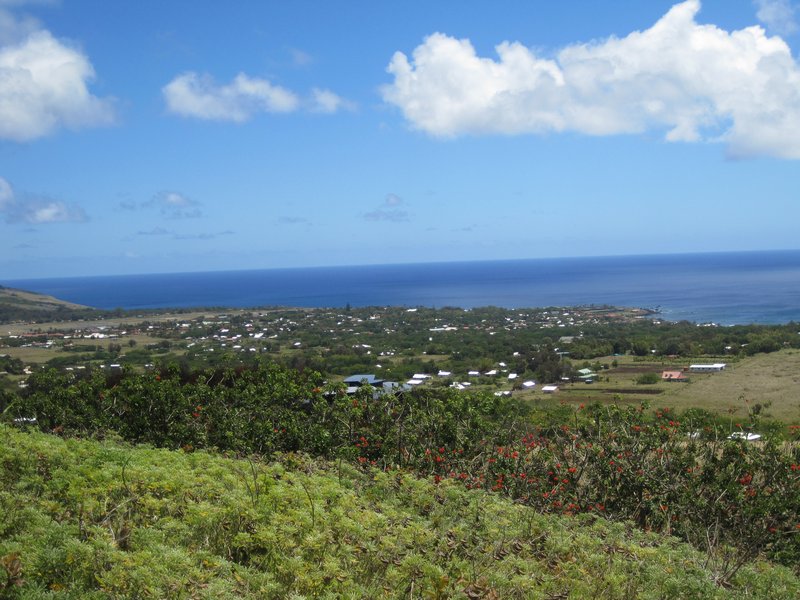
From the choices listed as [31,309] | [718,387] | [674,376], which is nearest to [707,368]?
[674,376]

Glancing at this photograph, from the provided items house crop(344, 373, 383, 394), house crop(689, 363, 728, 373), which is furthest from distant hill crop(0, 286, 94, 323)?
house crop(344, 373, 383, 394)

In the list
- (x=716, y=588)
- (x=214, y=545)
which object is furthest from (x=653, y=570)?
(x=214, y=545)

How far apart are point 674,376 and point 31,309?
7376cm

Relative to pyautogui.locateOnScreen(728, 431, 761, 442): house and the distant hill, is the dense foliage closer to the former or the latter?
pyautogui.locateOnScreen(728, 431, 761, 442): house

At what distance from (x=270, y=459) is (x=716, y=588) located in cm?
518

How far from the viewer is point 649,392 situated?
1160 inches

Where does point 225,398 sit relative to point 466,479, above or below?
above

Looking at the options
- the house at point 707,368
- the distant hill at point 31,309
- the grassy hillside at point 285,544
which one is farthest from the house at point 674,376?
the distant hill at point 31,309

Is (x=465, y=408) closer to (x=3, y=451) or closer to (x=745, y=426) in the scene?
(x=745, y=426)

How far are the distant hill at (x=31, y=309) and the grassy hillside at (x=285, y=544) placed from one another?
253 feet

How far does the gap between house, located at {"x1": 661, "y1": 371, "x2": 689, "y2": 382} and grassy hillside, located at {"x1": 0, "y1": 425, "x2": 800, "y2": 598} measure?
94.1 ft

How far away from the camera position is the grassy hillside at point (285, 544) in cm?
346

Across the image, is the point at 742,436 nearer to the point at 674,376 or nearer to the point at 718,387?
the point at 718,387

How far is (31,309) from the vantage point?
7912 cm
